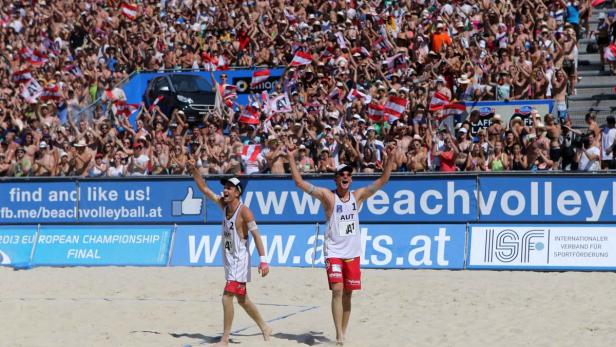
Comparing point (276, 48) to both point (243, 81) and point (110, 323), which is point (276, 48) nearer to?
point (243, 81)

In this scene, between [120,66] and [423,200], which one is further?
[120,66]

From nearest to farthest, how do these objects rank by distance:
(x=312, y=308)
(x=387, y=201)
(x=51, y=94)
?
(x=312, y=308)
(x=387, y=201)
(x=51, y=94)

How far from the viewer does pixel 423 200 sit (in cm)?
1636

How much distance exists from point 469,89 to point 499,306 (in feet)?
24.1

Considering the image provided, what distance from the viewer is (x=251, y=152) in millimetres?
18875

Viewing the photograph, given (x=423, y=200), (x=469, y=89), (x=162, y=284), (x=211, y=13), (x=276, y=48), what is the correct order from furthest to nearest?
(x=211, y=13) → (x=276, y=48) → (x=469, y=89) → (x=423, y=200) → (x=162, y=284)

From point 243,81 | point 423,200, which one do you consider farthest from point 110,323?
point 243,81

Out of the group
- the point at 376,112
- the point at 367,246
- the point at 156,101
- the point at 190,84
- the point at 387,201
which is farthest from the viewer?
the point at 190,84

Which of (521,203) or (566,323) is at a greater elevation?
(521,203)

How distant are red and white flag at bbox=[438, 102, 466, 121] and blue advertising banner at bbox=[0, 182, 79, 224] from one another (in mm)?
6611

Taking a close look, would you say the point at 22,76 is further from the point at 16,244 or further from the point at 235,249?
the point at 235,249

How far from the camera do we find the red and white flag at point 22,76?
2559 cm

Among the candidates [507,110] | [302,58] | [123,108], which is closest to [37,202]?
[123,108]

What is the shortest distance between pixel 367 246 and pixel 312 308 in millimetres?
3577
